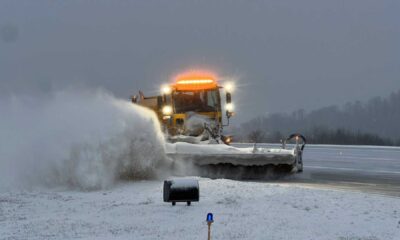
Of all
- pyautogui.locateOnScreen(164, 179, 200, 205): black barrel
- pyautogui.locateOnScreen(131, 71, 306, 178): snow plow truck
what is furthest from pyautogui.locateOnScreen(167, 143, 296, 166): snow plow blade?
pyautogui.locateOnScreen(164, 179, 200, 205): black barrel

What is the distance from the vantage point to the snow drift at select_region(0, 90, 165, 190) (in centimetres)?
1305

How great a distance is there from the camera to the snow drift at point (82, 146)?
42.8 ft

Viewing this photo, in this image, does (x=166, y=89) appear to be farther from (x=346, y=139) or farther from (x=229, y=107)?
(x=346, y=139)

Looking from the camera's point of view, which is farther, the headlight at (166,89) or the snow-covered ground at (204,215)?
the headlight at (166,89)

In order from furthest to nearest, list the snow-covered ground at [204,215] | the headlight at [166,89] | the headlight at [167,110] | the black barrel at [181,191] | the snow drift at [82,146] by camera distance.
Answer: the headlight at [166,89], the headlight at [167,110], the snow drift at [82,146], the black barrel at [181,191], the snow-covered ground at [204,215]

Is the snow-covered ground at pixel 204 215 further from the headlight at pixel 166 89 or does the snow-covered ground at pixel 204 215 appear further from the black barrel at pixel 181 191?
the headlight at pixel 166 89

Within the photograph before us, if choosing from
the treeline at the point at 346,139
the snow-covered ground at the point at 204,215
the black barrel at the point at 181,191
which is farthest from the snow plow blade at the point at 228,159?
the treeline at the point at 346,139

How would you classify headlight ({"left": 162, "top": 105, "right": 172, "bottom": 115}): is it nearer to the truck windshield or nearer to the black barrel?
the truck windshield

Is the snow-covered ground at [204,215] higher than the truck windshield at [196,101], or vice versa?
the truck windshield at [196,101]

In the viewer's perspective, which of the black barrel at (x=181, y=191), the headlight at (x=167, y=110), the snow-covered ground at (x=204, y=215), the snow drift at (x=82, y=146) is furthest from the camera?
the headlight at (x=167, y=110)

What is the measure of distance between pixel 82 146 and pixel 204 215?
5302mm

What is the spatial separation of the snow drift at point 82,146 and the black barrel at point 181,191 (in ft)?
11.2

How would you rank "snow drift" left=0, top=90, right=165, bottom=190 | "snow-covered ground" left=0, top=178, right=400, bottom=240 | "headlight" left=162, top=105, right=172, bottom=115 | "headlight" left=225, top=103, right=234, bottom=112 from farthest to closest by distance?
1. "headlight" left=225, top=103, right=234, bottom=112
2. "headlight" left=162, top=105, right=172, bottom=115
3. "snow drift" left=0, top=90, right=165, bottom=190
4. "snow-covered ground" left=0, top=178, right=400, bottom=240

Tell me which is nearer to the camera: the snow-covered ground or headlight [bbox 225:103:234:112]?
the snow-covered ground
